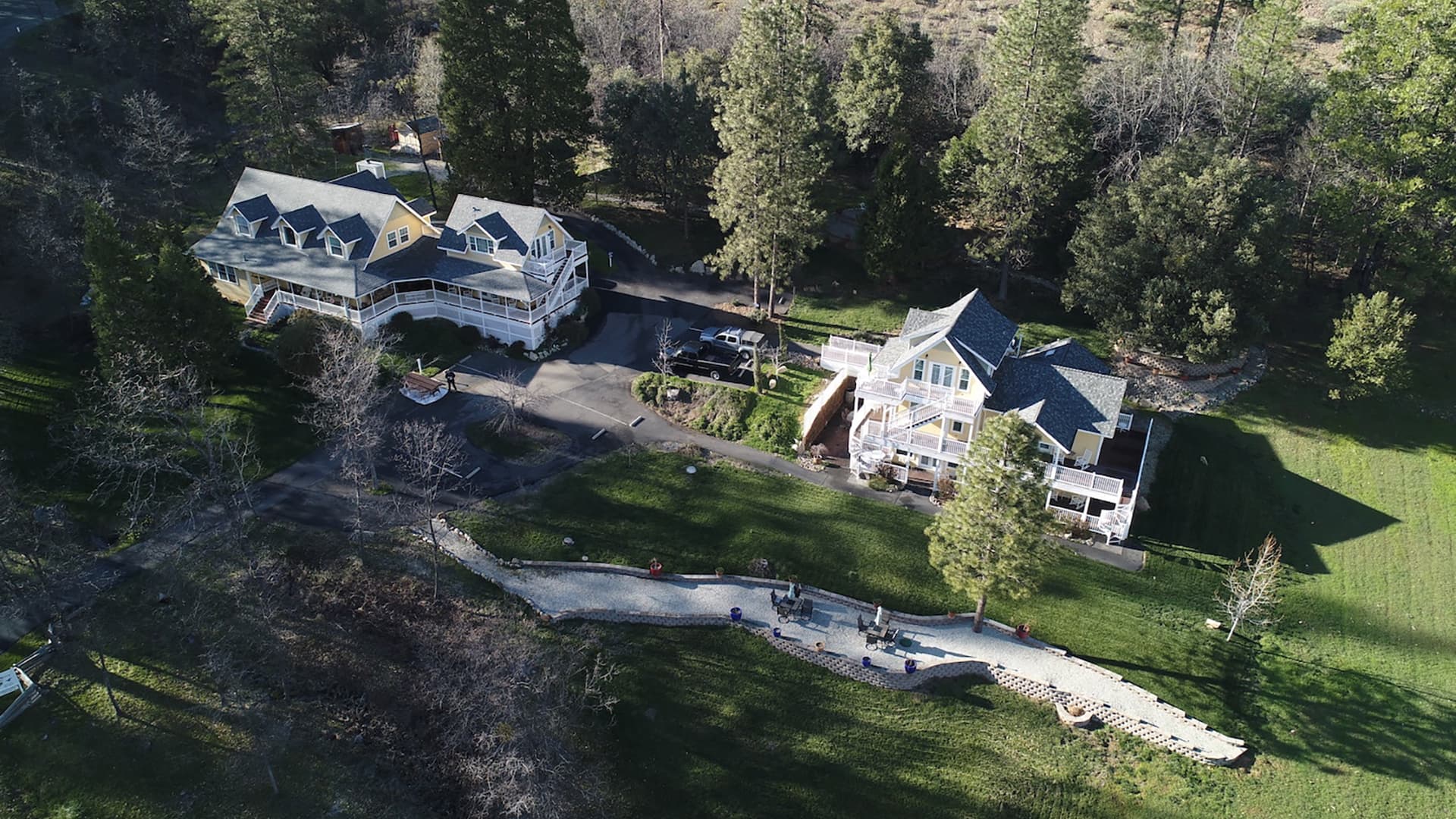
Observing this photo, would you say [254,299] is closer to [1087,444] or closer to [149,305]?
[149,305]

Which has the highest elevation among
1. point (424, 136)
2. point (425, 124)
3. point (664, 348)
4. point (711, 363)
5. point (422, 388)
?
point (425, 124)

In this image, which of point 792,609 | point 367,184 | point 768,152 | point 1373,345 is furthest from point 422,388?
point 1373,345

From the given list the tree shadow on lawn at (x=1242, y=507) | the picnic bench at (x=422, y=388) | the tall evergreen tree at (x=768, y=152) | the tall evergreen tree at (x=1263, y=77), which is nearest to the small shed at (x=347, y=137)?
the picnic bench at (x=422, y=388)

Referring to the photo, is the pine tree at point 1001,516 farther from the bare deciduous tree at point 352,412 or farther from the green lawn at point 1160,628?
the bare deciduous tree at point 352,412

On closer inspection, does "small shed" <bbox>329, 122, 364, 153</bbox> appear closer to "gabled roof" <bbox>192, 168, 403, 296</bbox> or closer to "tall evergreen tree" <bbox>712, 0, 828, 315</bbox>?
"gabled roof" <bbox>192, 168, 403, 296</bbox>

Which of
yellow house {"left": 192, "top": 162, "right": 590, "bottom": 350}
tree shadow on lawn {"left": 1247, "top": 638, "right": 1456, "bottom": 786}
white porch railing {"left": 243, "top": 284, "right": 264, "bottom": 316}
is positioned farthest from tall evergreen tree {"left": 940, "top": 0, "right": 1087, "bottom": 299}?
white porch railing {"left": 243, "top": 284, "right": 264, "bottom": 316}

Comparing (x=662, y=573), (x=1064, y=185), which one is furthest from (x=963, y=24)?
(x=662, y=573)

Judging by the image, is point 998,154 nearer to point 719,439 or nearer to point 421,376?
point 719,439
